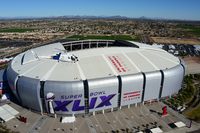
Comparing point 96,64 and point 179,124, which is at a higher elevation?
point 96,64

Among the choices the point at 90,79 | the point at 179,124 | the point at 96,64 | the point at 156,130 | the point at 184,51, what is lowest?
the point at 156,130

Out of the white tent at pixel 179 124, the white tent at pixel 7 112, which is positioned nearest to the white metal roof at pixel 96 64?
the white tent at pixel 7 112

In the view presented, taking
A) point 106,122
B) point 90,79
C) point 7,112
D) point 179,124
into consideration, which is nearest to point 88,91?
point 90,79

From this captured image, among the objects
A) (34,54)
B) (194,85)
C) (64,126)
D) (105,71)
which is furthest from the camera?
(194,85)

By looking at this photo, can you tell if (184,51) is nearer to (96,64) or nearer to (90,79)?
(96,64)

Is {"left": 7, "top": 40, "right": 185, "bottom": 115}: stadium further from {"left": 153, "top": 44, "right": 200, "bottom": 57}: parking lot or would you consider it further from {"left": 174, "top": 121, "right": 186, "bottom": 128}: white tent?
{"left": 153, "top": 44, "right": 200, "bottom": 57}: parking lot

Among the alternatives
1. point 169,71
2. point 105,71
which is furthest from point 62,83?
point 169,71

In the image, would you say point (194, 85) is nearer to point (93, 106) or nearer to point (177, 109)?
point (177, 109)
